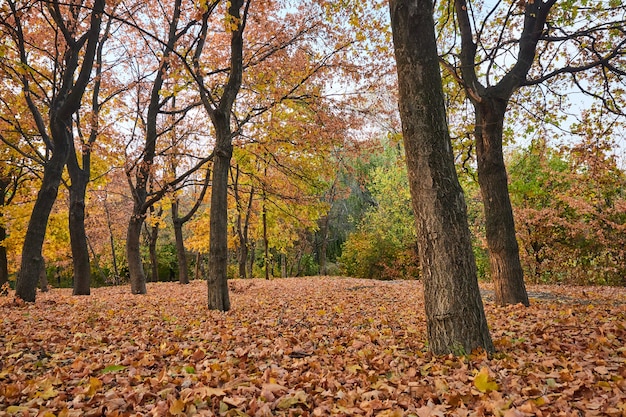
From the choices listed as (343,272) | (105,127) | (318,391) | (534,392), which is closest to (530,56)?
(534,392)

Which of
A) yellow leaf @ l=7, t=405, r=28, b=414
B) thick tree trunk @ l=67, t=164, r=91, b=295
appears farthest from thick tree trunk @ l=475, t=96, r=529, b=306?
thick tree trunk @ l=67, t=164, r=91, b=295

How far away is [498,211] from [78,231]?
1104 centimetres

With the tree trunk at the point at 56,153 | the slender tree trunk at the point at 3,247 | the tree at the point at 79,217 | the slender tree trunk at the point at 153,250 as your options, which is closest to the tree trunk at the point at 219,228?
the tree trunk at the point at 56,153

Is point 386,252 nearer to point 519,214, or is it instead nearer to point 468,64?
point 519,214

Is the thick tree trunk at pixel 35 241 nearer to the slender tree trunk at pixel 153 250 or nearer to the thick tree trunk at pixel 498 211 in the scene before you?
the thick tree trunk at pixel 498 211

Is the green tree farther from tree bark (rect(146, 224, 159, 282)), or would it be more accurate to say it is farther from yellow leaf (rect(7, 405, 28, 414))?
yellow leaf (rect(7, 405, 28, 414))

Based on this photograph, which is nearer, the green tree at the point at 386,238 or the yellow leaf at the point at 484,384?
the yellow leaf at the point at 484,384

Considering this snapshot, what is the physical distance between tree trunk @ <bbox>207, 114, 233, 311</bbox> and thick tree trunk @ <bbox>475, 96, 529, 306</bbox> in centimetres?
464

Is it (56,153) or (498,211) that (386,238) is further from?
(56,153)

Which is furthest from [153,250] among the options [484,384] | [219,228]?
[484,384]

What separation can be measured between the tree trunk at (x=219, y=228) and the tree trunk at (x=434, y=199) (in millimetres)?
4255

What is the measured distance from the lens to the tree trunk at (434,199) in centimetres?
363

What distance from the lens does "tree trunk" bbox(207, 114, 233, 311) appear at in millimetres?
7078

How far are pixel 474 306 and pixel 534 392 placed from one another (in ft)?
3.42
